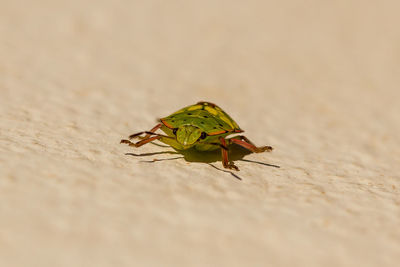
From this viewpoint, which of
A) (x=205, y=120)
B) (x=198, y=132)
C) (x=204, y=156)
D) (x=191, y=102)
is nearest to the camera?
(x=198, y=132)

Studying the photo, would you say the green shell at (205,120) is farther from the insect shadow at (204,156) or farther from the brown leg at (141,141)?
the insect shadow at (204,156)

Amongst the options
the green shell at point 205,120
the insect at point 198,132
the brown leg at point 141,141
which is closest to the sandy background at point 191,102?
the brown leg at point 141,141

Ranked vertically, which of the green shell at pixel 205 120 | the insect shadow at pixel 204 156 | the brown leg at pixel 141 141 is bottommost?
the insect shadow at pixel 204 156

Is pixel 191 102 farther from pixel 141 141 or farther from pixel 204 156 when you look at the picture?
pixel 141 141

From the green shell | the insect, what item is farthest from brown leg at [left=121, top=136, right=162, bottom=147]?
the green shell

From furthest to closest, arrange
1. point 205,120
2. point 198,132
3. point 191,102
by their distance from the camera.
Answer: point 191,102, point 205,120, point 198,132

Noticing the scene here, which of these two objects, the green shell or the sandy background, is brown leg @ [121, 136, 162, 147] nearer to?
the sandy background

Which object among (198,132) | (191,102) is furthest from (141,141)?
(191,102)

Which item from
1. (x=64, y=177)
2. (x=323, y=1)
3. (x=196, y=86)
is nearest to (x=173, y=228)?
(x=64, y=177)
